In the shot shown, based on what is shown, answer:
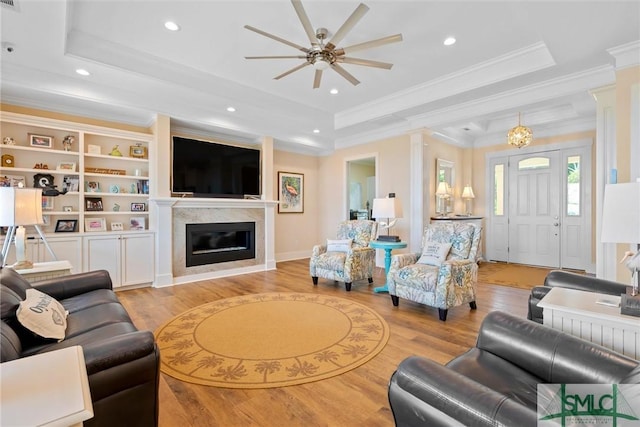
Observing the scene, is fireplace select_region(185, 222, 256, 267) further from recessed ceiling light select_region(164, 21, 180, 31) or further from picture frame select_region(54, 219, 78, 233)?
recessed ceiling light select_region(164, 21, 180, 31)

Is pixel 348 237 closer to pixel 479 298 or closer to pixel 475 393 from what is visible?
pixel 479 298

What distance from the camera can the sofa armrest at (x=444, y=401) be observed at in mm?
849

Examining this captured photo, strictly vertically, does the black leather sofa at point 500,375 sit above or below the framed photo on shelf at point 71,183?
below

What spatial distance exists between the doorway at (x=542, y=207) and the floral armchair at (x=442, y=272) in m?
3.41

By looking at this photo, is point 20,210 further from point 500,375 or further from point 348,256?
point 500,375

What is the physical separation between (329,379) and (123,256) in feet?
12.4

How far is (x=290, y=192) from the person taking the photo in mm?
7016

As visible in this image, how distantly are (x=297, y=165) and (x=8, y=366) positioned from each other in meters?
6.44

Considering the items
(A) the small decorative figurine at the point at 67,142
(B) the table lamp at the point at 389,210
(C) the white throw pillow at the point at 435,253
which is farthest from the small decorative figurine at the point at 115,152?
(C) the white throw pillow at the point at 435,253

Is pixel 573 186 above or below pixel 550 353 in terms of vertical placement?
above

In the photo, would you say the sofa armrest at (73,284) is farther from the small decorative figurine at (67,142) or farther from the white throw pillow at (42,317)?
the small decorative figurine at (67,142)

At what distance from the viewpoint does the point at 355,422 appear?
1.66 meters

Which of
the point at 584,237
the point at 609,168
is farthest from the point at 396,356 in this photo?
the point at 584,237

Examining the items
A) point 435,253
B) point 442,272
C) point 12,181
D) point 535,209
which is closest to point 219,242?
point 12,181
